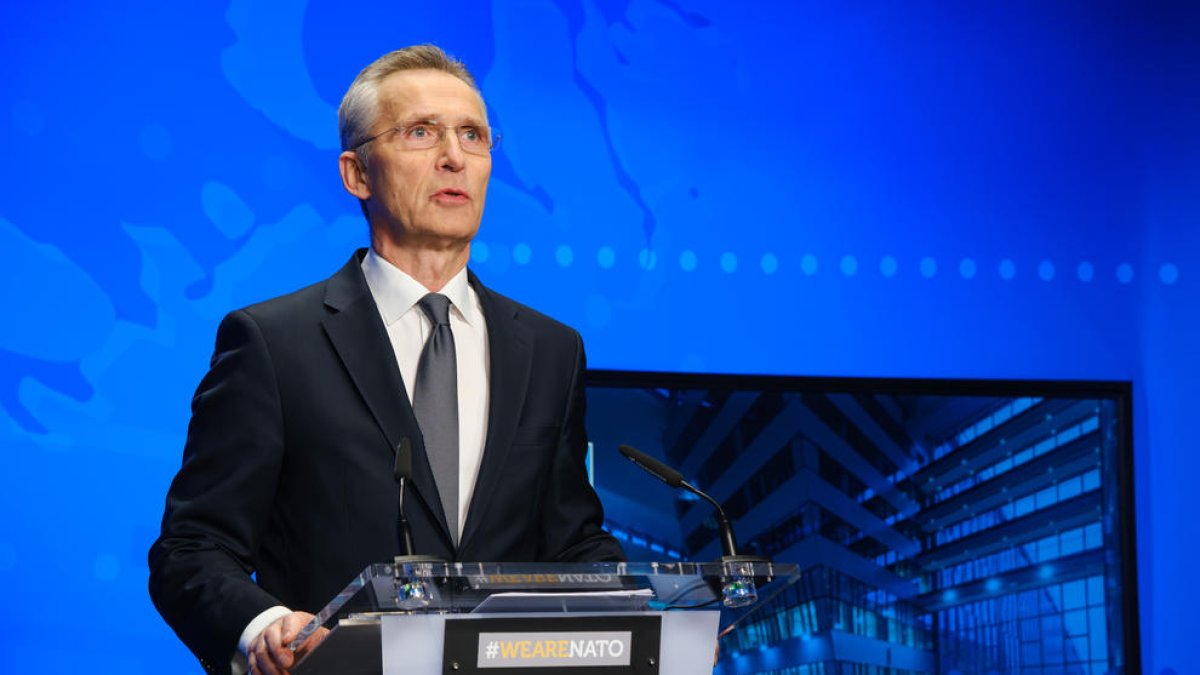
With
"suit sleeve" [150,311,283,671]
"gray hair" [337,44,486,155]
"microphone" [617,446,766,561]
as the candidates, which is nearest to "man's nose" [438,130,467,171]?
"gray hair" [337,44,486,155]

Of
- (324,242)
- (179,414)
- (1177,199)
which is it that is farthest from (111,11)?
(1177,199)

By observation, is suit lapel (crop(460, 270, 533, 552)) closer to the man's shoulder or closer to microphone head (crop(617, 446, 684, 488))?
the man's shoulder

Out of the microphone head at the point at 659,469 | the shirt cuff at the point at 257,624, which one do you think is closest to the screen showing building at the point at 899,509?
the microphone head at the point at 659,469

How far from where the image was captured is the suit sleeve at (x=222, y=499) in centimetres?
200

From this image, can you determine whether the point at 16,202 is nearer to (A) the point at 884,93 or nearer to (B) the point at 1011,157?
(A) the point at 884,93

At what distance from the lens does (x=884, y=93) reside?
441 centimetres

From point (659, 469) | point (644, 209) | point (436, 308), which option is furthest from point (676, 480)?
point (644, 209)

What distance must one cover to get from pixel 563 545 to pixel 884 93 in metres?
2.40

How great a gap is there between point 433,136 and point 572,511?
26.0 inches

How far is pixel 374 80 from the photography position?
2535 millimetres

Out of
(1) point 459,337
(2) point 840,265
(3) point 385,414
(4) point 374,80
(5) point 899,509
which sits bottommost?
(3) point 385,414

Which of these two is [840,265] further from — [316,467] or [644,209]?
[316,467]

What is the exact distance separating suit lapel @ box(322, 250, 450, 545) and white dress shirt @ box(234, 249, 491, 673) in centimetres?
3

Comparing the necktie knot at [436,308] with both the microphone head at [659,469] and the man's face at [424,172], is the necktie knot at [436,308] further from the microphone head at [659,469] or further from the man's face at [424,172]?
the microphone head at [659,469]
